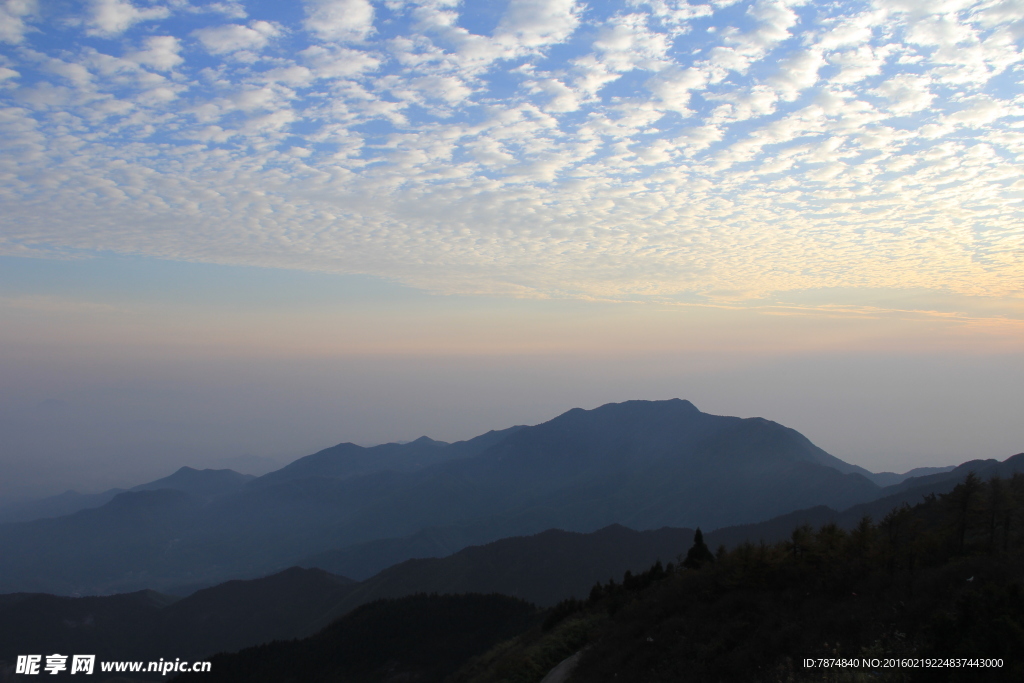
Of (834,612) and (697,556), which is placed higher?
(834,612)

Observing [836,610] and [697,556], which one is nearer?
[836,610]

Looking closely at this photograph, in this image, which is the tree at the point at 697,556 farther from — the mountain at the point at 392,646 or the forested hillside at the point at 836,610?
the mountain at the point at 392,646

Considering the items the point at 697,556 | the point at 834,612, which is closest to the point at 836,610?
the point at 834,612

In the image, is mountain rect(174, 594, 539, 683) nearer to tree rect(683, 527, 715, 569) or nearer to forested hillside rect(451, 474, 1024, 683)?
tree rect(683, 527, 715, 569)

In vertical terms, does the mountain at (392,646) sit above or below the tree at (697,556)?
below

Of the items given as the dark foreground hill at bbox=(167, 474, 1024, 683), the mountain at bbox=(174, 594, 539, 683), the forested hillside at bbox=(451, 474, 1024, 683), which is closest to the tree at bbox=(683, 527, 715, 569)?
the dark foreground hill at bbox=(167, 474, 1024, 683)

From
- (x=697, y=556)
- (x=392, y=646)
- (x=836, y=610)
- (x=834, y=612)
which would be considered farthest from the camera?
(x=392, y=646)

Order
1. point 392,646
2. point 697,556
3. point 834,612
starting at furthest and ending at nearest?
1. point 392,646
2. point 697,556
3. point 834,612

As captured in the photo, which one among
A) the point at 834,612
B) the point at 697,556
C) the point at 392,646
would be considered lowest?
the point at 392,646

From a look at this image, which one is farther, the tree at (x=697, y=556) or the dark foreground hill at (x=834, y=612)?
the tree at (x=697, y=556)

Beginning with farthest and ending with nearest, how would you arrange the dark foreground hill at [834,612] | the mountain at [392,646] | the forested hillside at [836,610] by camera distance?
the mountain at [392,646]
the forested hillside at [836,610]
the dark foreground hill at [834,612]

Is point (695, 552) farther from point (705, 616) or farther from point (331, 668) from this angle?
point (331, 668)

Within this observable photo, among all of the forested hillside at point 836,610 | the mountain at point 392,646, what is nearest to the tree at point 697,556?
the forested hillside at point 836,610

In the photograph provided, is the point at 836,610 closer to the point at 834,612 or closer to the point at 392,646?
the point at 834,612
